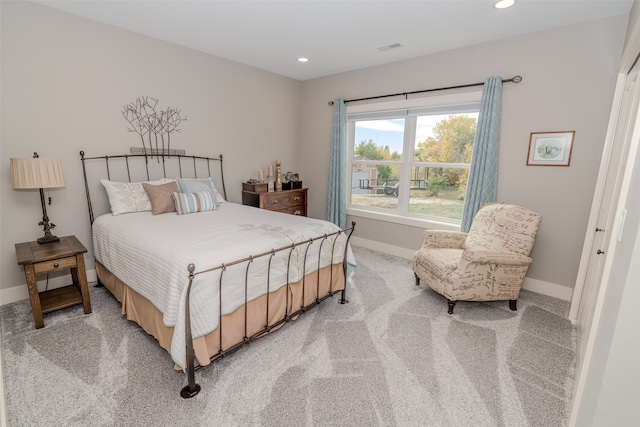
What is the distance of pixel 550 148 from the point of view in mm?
3041

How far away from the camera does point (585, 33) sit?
9.06ft

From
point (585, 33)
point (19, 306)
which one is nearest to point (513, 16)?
point (585, 33)

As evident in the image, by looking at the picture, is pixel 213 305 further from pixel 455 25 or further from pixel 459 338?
pixel 455 25

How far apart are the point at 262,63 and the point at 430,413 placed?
174 inches

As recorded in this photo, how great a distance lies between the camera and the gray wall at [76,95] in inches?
103

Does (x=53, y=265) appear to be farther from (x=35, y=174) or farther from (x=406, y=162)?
(x=406, y=162)

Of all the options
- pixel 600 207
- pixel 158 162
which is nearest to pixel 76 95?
pixel 158 162

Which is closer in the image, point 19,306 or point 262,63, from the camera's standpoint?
point 19,306

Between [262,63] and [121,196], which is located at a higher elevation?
[262,63]

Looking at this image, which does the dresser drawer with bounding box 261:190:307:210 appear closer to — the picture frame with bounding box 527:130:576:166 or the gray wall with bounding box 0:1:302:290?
the gray wall with bounding box 0:1:302:290

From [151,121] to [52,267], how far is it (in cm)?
188

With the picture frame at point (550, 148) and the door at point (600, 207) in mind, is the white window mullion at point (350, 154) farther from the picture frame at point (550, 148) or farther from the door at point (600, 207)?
the door at point (600, 207)

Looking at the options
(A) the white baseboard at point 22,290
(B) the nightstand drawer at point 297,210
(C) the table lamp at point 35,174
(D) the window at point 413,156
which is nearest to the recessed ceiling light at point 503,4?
(D) the window at point 413,156

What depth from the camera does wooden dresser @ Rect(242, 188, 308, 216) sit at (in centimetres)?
433
